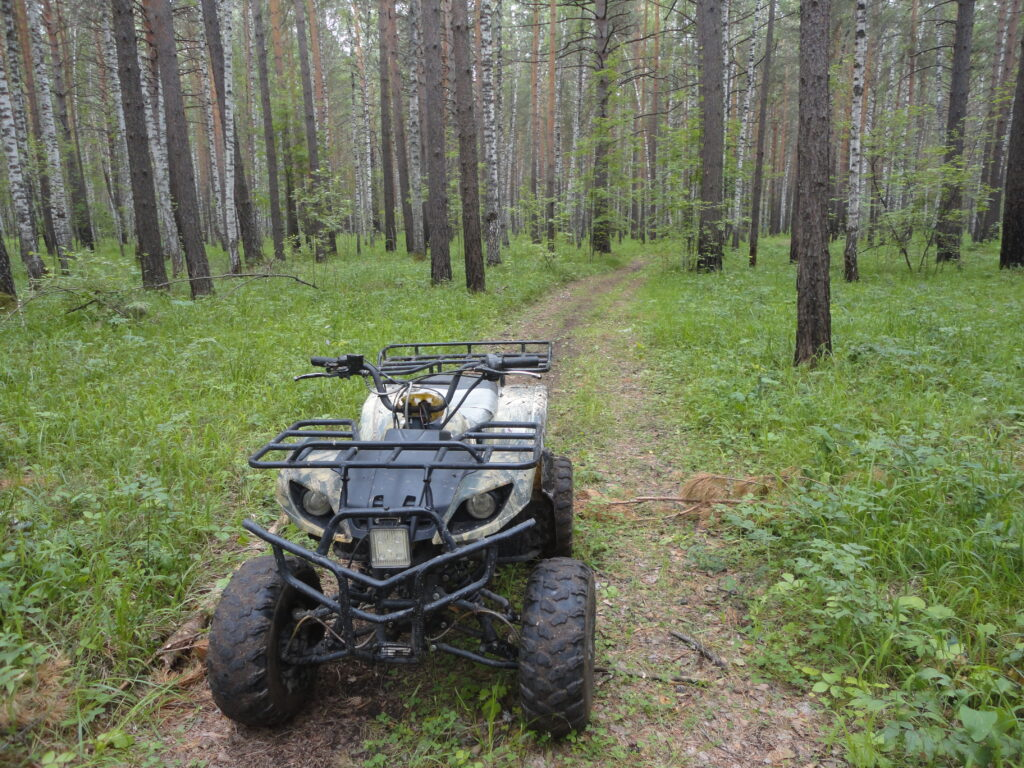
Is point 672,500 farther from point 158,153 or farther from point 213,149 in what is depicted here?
point 213,149

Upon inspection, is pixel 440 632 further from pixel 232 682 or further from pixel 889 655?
pixel 889 655

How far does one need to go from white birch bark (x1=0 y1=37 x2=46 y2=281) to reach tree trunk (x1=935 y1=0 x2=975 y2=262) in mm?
19459

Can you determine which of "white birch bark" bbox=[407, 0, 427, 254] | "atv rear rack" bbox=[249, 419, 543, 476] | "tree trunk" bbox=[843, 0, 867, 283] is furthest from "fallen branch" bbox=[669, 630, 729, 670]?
"white birch bark" bbox=[407, 0, 427, 254]

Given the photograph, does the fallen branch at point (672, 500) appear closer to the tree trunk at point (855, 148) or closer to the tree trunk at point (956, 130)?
the tree trunk at point (855, 148)

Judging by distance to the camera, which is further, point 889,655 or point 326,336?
point 326,336

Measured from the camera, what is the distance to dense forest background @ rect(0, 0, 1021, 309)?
12.6m

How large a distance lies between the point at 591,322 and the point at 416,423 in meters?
8.48

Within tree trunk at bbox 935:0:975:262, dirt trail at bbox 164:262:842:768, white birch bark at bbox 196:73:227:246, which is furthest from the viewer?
white birch bark at bbox 196:73:227:246

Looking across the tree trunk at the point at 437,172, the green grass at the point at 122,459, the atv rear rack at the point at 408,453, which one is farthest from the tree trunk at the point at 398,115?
the atv rear rack at the point at 408,453

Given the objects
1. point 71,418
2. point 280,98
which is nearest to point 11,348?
point 71,418

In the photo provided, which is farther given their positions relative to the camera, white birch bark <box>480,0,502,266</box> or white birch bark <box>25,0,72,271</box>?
white birch bark <box>480,0,502,266</box>

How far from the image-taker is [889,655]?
105 inches

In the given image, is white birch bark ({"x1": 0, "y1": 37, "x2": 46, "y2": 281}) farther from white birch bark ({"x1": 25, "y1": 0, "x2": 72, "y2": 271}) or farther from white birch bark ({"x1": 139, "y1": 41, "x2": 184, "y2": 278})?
white birch bark ({"x1": 139, "y1": 41, "x2": 184, "y2": 278})

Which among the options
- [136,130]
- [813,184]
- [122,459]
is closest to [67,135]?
[136,130]
